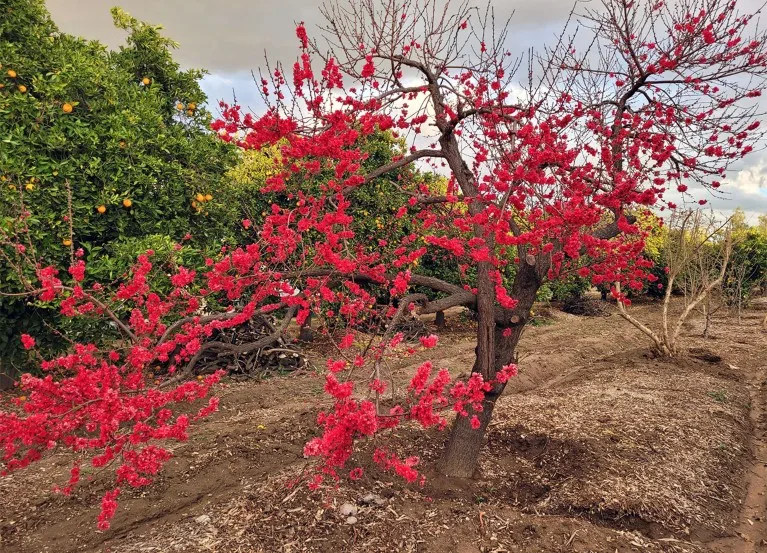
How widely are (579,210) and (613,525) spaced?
3.05 metres

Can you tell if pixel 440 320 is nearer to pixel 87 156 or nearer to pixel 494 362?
pixel 494 362

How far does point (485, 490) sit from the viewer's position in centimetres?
498

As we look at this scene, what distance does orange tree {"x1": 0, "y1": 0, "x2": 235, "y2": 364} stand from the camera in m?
6.61

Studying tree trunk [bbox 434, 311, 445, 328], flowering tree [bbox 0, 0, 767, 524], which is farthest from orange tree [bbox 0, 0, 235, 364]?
tree trunk [bbox 434, 311, 445, 328]

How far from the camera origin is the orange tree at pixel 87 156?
6.61 meters

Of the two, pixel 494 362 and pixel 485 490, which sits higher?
pixel 494 362

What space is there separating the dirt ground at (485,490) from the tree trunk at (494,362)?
7.9 inches

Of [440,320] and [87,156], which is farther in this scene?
[440,320]

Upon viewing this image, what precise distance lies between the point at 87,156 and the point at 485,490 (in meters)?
6.99

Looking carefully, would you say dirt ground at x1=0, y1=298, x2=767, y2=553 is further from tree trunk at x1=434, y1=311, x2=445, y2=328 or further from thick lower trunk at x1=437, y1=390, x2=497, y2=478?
tree trunk at x1=434, y1=311, x2=445, y2=328

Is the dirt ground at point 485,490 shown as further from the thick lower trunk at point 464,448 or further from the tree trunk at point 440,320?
the tree trunk at point 440,320

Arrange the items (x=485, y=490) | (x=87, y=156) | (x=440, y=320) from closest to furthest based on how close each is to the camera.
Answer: (x=485, y=490)
(x=87, y=156)
(x=440, y=320)

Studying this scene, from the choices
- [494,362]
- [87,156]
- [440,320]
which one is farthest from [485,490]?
[440,320]

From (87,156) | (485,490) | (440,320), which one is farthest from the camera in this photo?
(440,320)
